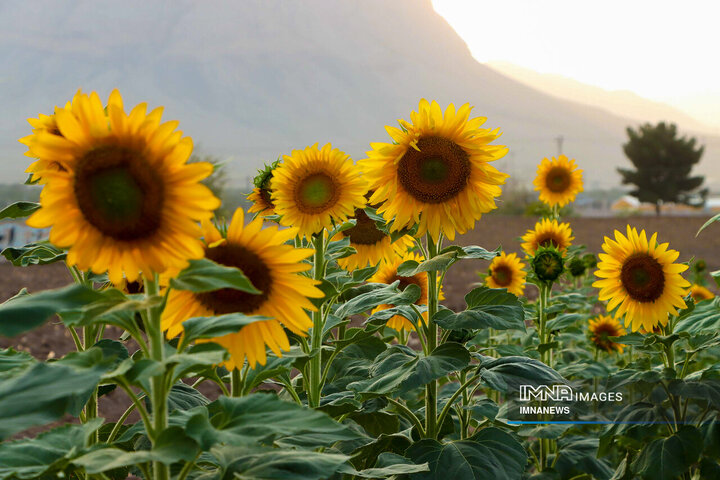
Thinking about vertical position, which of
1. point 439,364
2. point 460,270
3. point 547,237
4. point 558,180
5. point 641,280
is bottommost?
point 439,364

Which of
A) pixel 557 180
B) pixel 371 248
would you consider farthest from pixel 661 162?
pixel 371 248

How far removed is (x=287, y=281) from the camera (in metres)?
1.19

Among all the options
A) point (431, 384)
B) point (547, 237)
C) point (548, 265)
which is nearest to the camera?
point (431, 384)

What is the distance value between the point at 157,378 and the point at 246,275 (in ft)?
0.76

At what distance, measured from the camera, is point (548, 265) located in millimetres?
2734

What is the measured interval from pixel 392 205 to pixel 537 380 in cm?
64

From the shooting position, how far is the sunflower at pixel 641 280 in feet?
7.22

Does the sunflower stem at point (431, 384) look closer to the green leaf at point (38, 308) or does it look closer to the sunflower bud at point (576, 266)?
the green leaf at point (38, 308)

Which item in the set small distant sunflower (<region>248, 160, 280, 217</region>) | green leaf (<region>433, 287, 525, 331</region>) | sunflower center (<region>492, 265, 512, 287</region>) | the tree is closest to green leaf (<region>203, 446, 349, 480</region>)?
green leaf (<region>433, 287, 525, 331</region>)

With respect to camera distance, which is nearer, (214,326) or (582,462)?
(214,326)

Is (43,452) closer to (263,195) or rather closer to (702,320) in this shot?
(263,195)

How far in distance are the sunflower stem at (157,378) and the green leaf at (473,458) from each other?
694 millimetres

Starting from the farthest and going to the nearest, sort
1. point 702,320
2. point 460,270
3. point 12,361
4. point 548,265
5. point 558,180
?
point 460,270
point 558,180
point 548,265
point 702,320
point 12,361

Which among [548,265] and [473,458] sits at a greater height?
[548,265]
